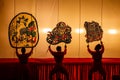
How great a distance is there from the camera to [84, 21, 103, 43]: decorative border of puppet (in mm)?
7738

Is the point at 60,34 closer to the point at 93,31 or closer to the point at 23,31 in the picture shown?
→ the point at 93,31

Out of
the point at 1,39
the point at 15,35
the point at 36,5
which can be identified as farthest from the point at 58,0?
the point at 1,39

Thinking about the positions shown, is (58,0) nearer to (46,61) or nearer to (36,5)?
(36,5)

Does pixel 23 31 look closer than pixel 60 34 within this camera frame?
Yes

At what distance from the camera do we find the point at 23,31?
25.2 feet

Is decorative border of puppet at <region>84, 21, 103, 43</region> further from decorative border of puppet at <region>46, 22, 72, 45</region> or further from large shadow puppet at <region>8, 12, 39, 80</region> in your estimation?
large shadow puppet at <region>8, 12, 39, 80</region>

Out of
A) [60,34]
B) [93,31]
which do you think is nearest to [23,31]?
[60,34]

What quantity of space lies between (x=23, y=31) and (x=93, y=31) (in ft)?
8.35

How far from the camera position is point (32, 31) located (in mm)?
7727

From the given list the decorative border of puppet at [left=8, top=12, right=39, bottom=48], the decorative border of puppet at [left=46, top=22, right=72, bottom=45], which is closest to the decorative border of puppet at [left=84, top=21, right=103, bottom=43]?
the decorative border of puppet at [left=46, top=22, right=72, bottom=45]

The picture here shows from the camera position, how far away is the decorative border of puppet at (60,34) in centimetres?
771

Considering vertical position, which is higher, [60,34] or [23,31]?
[23,31]

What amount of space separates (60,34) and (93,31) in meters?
1.21

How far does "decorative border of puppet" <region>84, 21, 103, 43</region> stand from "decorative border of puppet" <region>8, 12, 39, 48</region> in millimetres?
1826
